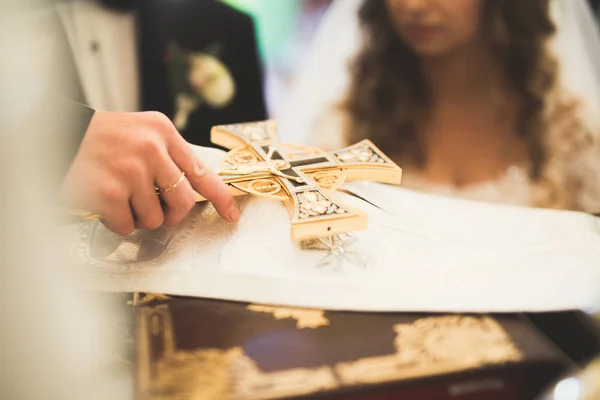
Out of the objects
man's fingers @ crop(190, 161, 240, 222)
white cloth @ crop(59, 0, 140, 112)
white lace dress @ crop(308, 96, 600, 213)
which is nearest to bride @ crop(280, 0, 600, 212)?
white lace dress @ crop(308, 96, 600, 213)

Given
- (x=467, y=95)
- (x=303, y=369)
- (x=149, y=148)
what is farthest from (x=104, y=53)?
(x=303, y=369)

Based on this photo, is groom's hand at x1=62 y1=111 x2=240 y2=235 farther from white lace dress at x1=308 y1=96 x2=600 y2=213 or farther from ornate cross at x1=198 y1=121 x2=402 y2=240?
white lace dress at x1=308 y1=96 x2=600 y2=213

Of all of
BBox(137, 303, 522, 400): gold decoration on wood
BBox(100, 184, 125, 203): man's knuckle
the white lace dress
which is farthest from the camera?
the white lace dress

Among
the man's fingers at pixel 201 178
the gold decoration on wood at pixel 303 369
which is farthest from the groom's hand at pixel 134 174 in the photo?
the gold decoration on wood at pixel 303 369

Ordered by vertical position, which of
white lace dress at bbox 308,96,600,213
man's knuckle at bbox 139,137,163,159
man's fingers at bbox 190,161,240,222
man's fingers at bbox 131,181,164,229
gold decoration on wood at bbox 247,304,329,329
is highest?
white lace dress at bbox 308,96,600,213

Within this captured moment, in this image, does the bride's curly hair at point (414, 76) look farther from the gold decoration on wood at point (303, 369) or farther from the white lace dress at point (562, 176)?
the gold decoration on wood at point (303, 369)

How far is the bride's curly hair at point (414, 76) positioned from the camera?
94 centimetres

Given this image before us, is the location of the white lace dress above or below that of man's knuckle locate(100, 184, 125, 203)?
above

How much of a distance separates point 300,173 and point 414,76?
1.51 feet

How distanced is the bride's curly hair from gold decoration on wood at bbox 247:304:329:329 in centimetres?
54

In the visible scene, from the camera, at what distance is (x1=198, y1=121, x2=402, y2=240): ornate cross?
56 cm

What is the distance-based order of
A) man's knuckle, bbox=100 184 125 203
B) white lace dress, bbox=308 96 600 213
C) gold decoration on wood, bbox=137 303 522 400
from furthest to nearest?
1. white lace dress, bbox=308 96 600 213
2. man's knuckle, bbox=100 184 125 203
3. gold decoration on wood, bbox=137 303 522 400

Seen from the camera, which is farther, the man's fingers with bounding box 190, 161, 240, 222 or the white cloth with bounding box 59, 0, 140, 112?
the white cloth with bounding box 59, 0, 140, 112

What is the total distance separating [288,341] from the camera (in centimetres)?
49
